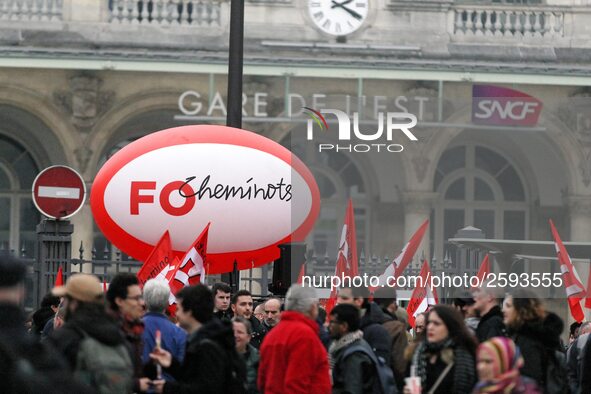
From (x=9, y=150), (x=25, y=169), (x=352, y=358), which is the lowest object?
(x=352, y=358)

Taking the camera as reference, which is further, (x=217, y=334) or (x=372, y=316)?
(x=372, y=316)

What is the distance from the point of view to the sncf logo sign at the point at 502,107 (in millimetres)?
12961

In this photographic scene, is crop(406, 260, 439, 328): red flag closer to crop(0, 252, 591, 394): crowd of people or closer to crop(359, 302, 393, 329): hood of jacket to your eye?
crop(0, 252, 591, 394): crowd of people

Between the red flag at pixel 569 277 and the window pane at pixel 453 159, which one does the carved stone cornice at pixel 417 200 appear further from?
the red flag at pixel 569 277

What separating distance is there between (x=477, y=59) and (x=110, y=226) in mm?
14991

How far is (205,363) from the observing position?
29.1 ft

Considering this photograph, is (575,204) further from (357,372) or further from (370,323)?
(357,372)

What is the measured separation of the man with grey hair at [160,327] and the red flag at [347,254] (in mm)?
3650

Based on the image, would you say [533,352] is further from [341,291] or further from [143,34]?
[143,34]

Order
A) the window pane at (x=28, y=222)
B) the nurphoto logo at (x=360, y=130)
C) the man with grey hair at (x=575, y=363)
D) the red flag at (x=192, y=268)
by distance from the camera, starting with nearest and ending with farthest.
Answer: the man with grey hair at (x=575, y=363)
the nurphoto logo at (x=360, y=130)
the red flag at (x=192, y=268)
the window pane at (x=28, y=222)

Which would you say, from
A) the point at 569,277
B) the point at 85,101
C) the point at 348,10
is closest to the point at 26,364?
the point at 569,277

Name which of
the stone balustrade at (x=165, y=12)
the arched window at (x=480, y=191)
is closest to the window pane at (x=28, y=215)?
the stone balustrade at (x=165, y=12)

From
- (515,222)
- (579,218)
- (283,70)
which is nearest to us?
(579,218)

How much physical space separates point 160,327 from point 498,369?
237cm
